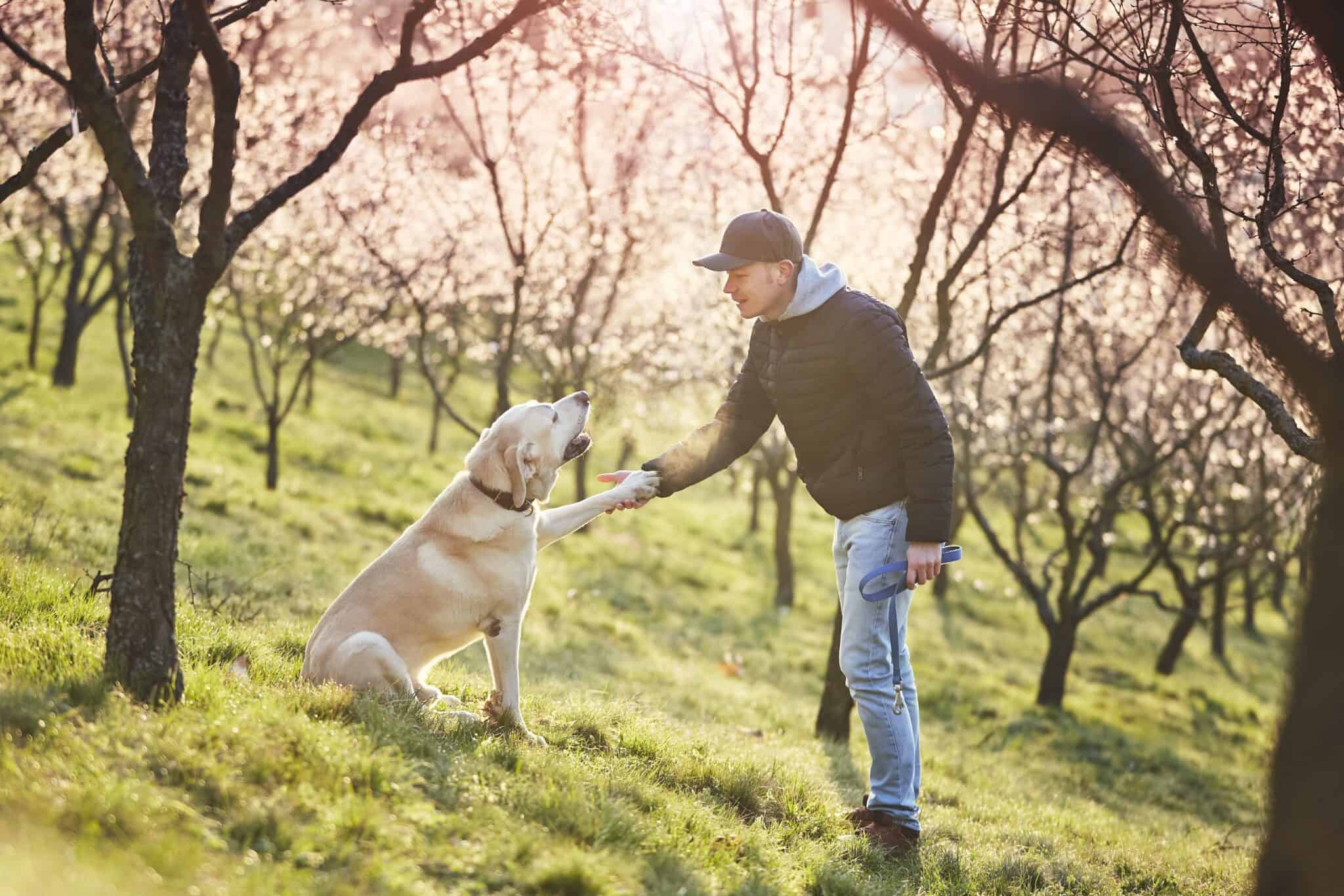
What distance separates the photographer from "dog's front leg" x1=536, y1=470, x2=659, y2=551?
4.96m

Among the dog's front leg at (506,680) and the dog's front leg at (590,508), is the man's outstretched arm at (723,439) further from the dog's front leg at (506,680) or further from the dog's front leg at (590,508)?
the dog's front leg at (506,680)

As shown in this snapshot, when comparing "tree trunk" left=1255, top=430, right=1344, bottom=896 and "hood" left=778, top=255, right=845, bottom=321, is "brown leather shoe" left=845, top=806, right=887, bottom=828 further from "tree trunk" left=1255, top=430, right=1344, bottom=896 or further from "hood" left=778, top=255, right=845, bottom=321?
"hood" left=778, top=255, right=845, bottom=321

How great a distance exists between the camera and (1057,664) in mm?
12789

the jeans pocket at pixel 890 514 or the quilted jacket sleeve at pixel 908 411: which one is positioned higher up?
the quilted jacket sleeve at pixel 908 411

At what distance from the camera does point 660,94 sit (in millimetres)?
13344

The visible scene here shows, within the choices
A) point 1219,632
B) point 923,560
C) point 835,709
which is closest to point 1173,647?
point 1219,632

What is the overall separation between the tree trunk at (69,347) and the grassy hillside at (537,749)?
1889 mm

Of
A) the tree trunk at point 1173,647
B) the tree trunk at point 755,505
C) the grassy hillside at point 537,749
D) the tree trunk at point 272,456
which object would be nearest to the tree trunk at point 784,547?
the grassy hillside at point 537,749

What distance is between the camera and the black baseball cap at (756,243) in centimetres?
445

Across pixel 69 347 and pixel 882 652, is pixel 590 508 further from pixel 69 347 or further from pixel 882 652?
pixel 69 347

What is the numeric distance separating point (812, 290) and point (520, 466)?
5.31ft

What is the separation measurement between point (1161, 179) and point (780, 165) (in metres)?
10.7

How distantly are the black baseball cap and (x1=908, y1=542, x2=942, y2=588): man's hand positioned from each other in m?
1.42

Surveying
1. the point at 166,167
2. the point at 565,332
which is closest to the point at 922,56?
the point at 166,167
